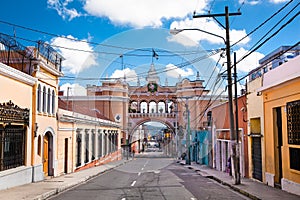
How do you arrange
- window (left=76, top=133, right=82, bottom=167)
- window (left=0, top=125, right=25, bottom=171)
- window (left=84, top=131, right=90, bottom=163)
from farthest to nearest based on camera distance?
window (left=84, top=131, right=90, bottom=163) < window (left=76, top=133, right=82, bottom=167) < window (left=0, top=125, right=25, bottom=171)

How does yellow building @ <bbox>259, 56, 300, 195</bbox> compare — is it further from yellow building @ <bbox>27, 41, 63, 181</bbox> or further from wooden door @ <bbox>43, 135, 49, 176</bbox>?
wooden door @ <bbox>43, 135, 49, 176</bbox>

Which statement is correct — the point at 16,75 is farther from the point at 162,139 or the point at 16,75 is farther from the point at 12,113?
the point at 162,139

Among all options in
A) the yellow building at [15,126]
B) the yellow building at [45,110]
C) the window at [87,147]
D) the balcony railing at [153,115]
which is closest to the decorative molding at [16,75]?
the yellow building at [15,126]

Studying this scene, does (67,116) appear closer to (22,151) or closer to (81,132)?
(81,132)

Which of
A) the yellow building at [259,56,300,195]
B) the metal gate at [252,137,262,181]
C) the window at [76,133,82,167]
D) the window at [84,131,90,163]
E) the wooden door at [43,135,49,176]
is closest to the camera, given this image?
the yellow building at [259,56,300,195]

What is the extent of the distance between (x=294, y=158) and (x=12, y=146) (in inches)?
464

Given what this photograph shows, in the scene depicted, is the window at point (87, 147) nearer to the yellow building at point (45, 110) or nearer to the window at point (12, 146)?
the yellow building at point (45, 110)

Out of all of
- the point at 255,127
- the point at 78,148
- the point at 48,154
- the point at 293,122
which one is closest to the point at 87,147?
the point at 78,148

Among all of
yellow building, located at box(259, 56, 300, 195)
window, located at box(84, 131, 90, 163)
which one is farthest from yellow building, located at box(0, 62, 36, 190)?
window, located at box(84, 131, 90, 163)

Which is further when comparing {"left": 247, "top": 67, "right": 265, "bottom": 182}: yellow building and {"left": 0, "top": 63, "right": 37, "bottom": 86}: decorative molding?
{"left": 247, "top": 67, "right": 265, "bottom": 182}: yellow building

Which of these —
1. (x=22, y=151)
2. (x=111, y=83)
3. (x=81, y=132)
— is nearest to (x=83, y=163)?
(x=81, y=132)

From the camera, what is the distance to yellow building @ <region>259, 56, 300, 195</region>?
1402cm

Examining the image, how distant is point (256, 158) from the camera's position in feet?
63.4

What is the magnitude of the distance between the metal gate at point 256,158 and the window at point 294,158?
162 inches
